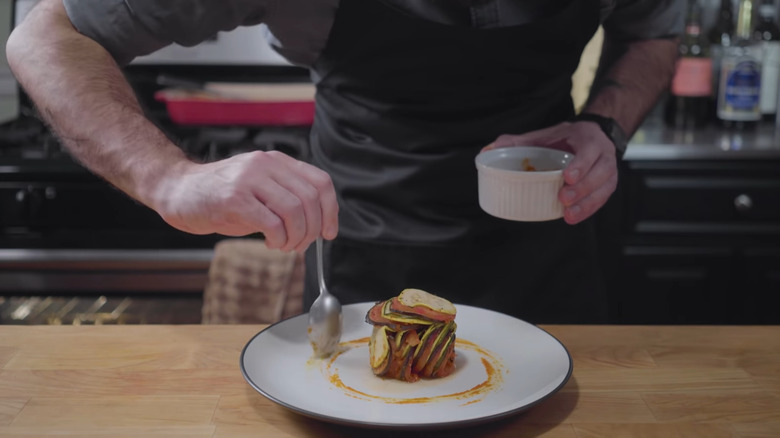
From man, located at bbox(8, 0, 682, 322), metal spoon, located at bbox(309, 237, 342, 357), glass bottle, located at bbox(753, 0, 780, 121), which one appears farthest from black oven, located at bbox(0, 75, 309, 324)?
glass bottle, located at bbox(753, 0, 780, 121)

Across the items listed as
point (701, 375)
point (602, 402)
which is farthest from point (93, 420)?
point (701, 375)

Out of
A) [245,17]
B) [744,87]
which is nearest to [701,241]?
[744,87]

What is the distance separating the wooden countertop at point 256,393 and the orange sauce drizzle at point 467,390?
3 centimetres

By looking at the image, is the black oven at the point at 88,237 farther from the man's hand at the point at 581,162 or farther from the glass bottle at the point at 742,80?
the glass bottle at the point at 742,80

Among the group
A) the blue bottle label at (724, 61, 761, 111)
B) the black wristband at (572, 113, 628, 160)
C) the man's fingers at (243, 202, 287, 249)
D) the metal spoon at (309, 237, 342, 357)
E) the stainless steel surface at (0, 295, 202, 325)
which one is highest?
Result: the man's fingers at (243, 202, 287, 249)

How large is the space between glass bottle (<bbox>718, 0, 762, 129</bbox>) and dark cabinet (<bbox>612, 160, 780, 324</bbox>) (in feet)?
0.95

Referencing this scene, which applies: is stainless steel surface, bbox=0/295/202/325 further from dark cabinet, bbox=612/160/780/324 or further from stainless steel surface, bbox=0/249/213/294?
dark cabinet, bbox=612/160/780/324

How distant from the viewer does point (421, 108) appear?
3.94 ft

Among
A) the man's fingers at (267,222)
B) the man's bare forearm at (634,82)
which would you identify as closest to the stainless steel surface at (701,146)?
the man's bare forearm at (634,82)

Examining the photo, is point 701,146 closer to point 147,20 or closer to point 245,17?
point 245,17

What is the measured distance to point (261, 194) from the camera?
83cm

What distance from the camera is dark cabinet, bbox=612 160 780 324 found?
6.86 feet

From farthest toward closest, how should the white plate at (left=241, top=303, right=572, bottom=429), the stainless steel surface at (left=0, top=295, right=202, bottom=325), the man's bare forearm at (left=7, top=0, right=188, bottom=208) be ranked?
the stainless steel surface at (left=0, top=295, right=202, bottom=325), the man's bare forearm at (left=7, top=0, right=188, bottom=208), the white plate at (left=241, top=303, right=572, bottom=429)

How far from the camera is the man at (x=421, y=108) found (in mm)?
1047
